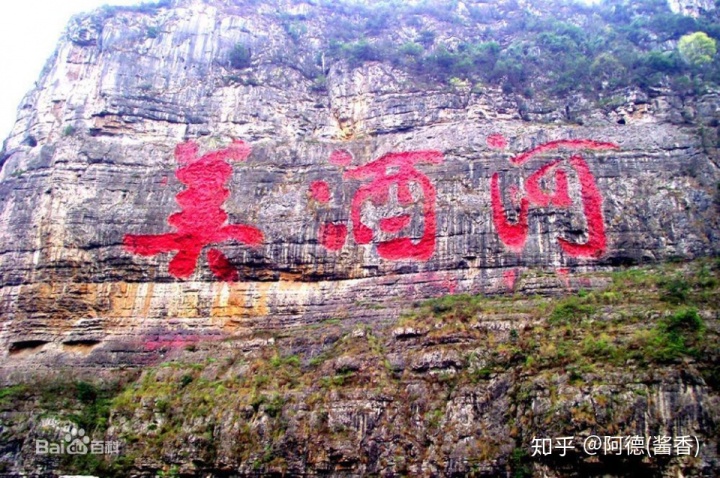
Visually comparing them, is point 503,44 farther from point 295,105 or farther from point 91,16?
point 91,16

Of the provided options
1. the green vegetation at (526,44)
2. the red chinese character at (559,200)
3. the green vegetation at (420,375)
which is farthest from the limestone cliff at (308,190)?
the green vegetation at (420,375)

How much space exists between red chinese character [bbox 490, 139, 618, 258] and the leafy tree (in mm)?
7532

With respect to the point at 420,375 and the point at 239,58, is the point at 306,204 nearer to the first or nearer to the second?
the point at 420,375

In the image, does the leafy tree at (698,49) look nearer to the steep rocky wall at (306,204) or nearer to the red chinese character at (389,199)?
the steep rocky wall at (306,204)

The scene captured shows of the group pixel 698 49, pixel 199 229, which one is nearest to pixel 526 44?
pixel 698 49

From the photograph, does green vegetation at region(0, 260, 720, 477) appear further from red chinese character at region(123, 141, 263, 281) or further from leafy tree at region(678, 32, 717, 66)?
leafy tree at region(678, 32, 717, 66)

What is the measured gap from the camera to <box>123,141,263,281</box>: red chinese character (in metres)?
25.1

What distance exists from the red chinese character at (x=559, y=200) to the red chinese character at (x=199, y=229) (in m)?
8.98

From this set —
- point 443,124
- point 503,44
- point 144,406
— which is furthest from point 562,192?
point 144,406

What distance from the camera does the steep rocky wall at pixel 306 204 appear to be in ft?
77.9

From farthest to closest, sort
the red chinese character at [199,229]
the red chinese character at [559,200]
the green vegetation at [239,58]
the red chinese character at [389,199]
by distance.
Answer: the green vegetation at [239,58] → the red chinese character at [199,229] → the red chinese character at [389,199] → the red chinese character at [559,200]

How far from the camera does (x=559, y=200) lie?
24.4 metres

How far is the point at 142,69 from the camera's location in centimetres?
3069

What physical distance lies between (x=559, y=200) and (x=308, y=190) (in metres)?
9.42
